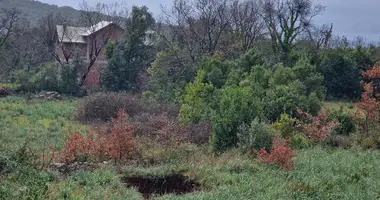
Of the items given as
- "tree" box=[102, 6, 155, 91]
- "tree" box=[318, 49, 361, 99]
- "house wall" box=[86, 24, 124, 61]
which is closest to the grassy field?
"tree" box=[102, 6, 155, 91]

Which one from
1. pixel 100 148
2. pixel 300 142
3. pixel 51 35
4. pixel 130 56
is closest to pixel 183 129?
pixel 300 142

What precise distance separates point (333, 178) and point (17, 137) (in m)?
11.4

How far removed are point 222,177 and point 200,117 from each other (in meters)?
7.97

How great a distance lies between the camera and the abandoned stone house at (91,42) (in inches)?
1433

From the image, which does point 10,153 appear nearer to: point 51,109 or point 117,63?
point 51,109

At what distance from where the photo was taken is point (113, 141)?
11766 mm

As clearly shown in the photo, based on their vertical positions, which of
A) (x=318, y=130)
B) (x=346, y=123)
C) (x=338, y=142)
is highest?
(x=346, y=123)

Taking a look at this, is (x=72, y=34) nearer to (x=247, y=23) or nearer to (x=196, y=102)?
(x=247, y=23)

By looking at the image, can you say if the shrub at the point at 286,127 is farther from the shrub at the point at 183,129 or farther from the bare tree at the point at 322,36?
the bare tree at the point at 322,36

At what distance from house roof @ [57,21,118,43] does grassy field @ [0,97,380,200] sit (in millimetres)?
26958

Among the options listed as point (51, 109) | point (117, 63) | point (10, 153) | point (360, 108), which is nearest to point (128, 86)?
point (117, 63)

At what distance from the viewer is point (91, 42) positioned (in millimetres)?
38062

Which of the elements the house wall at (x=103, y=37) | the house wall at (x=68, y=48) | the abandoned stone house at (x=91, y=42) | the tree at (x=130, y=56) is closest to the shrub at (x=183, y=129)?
the tree at (x=130, y=56)

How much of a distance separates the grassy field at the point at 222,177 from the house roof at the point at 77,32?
26958 mm
